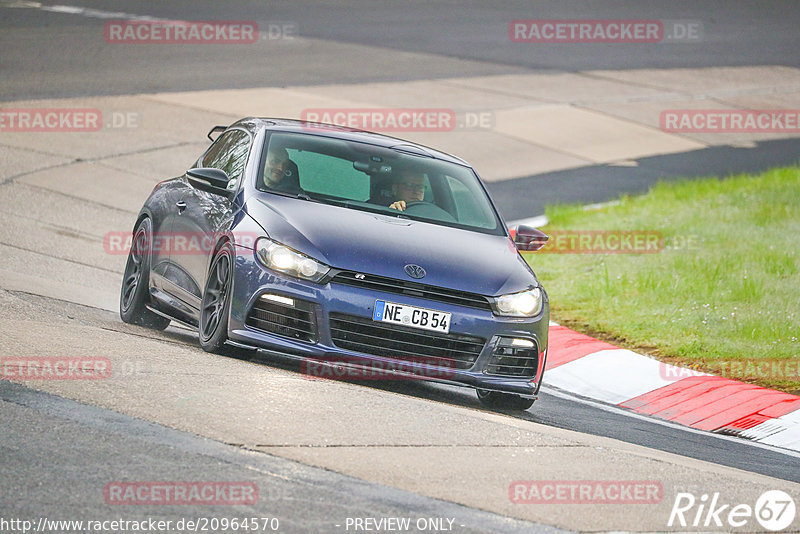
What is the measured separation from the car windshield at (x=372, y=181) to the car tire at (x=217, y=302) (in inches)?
26.9

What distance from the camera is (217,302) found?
809 cm

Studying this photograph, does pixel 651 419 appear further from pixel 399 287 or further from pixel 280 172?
pixel 280 172

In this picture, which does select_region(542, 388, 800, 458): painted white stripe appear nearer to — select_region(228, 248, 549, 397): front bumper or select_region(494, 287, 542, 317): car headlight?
select_region(494, 287, 542, 317): car headlight

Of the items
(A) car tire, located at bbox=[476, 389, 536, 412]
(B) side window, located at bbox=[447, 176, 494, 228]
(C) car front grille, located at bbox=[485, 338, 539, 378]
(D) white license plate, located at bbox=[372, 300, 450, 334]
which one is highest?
(B) side window, located at bbox=[447, 176, 494, 228]

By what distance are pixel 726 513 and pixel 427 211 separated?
3.60 m

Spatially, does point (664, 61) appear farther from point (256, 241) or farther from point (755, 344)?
point (256, 241)

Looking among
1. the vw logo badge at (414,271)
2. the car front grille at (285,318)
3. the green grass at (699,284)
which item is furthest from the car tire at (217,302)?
the green grass at (699,284)

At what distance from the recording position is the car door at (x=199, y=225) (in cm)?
845

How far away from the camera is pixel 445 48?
29172 mm

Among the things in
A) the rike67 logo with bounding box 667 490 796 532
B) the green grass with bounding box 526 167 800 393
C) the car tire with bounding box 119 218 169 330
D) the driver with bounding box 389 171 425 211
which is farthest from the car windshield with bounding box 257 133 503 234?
the rike67 logo with bounding box 667 490 796 532

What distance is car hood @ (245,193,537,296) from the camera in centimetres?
771

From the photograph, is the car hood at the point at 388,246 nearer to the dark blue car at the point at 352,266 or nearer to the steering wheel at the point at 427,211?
the dark blue car at the point at 352,266

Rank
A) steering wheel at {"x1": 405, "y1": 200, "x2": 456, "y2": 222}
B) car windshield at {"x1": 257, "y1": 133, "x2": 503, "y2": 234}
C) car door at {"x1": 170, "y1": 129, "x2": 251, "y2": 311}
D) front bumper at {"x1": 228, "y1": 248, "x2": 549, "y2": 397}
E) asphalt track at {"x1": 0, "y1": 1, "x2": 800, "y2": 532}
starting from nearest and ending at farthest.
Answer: asphalt track at {"x1": 0, "y1": 1, "x2": 800, "y2": 532}
front bumper at {"x1": 228, "y1": 248, "x2": 549, "y2": 397}
car door at {"x1": 170, "y1": 129, "x2": 251, "y2": 311}
car windshield at {"x1": 257, "y1": 133, "x2": 503, "y2": 234}
steering wheel at {"x1": 405, "y1": 200, "x2": 456, "y2": 222}

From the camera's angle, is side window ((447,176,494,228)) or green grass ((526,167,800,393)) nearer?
side window ((447,176,494,228))
